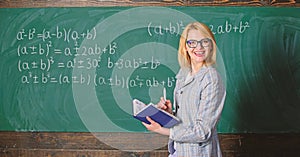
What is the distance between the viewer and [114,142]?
3170mm

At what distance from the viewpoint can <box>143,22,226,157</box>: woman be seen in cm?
219

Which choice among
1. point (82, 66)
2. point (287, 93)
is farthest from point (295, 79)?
point (82, 66)

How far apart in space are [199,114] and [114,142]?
3.59ft

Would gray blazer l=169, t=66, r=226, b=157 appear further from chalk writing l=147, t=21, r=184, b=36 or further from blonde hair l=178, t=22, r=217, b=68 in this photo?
chalk writing l=147, t=21, r=184, b=36

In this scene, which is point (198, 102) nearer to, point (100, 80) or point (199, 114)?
point (199, 114)

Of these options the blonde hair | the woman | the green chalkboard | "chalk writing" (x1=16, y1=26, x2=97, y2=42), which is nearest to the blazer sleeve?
the woman

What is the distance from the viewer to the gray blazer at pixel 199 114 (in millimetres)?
2189

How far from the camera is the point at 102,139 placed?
3172 mm

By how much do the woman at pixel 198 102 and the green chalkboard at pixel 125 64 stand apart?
31.5 inches

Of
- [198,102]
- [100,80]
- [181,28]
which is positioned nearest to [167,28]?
[181,28]

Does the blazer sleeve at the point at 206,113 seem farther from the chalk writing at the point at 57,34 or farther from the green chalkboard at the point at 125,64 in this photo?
→ the chalk writing at the point at 57,34

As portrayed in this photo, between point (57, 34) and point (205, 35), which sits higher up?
point (57, 34)

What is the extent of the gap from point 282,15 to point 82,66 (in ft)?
4.25

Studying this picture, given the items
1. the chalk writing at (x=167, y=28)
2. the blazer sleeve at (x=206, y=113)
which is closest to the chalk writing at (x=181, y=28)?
the chalk writing at (x=167, y=28)
